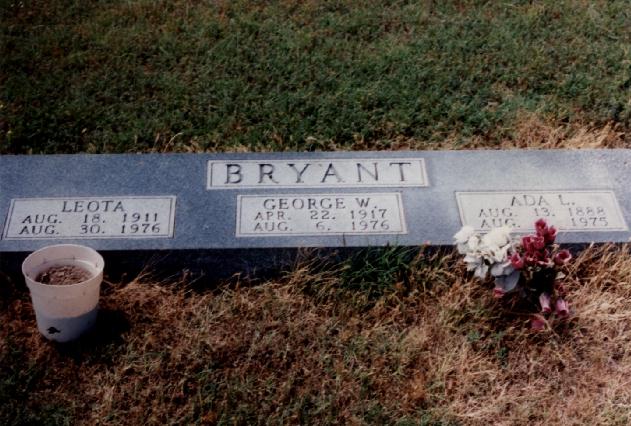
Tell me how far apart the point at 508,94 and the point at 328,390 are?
2.61 meters

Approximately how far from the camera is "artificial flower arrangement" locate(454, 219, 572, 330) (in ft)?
10.7

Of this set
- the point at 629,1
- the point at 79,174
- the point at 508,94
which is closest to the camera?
the point at 79,174

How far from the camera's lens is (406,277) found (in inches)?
139

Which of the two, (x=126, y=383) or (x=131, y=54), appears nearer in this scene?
(x=126, y=383)

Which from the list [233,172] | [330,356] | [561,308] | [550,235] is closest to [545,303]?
[561,308]

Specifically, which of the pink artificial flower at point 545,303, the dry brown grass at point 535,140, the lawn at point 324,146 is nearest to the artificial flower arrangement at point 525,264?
the pink artificial flower at point 545,303

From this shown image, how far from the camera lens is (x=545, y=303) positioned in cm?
328

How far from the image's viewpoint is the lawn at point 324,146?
119 inches

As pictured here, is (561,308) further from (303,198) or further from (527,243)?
(303,198)

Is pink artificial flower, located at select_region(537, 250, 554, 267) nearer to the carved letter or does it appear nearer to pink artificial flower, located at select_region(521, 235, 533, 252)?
pink artificial flower, located at select_region(521, 235, 533, 252)

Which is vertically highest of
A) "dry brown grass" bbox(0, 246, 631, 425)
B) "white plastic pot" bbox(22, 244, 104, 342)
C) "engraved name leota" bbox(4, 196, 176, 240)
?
"engraved name leota" bbox(4, 196, 176, 240)

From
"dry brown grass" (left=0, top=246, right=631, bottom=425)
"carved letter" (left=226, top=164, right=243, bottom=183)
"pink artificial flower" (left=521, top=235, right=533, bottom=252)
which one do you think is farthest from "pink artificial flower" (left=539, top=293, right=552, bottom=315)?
"carved letter" (left=226, top=164, right=243, bottom=183)

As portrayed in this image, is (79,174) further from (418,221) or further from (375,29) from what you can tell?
(375,29)

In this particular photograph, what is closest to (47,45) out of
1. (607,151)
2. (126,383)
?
(126,383)
